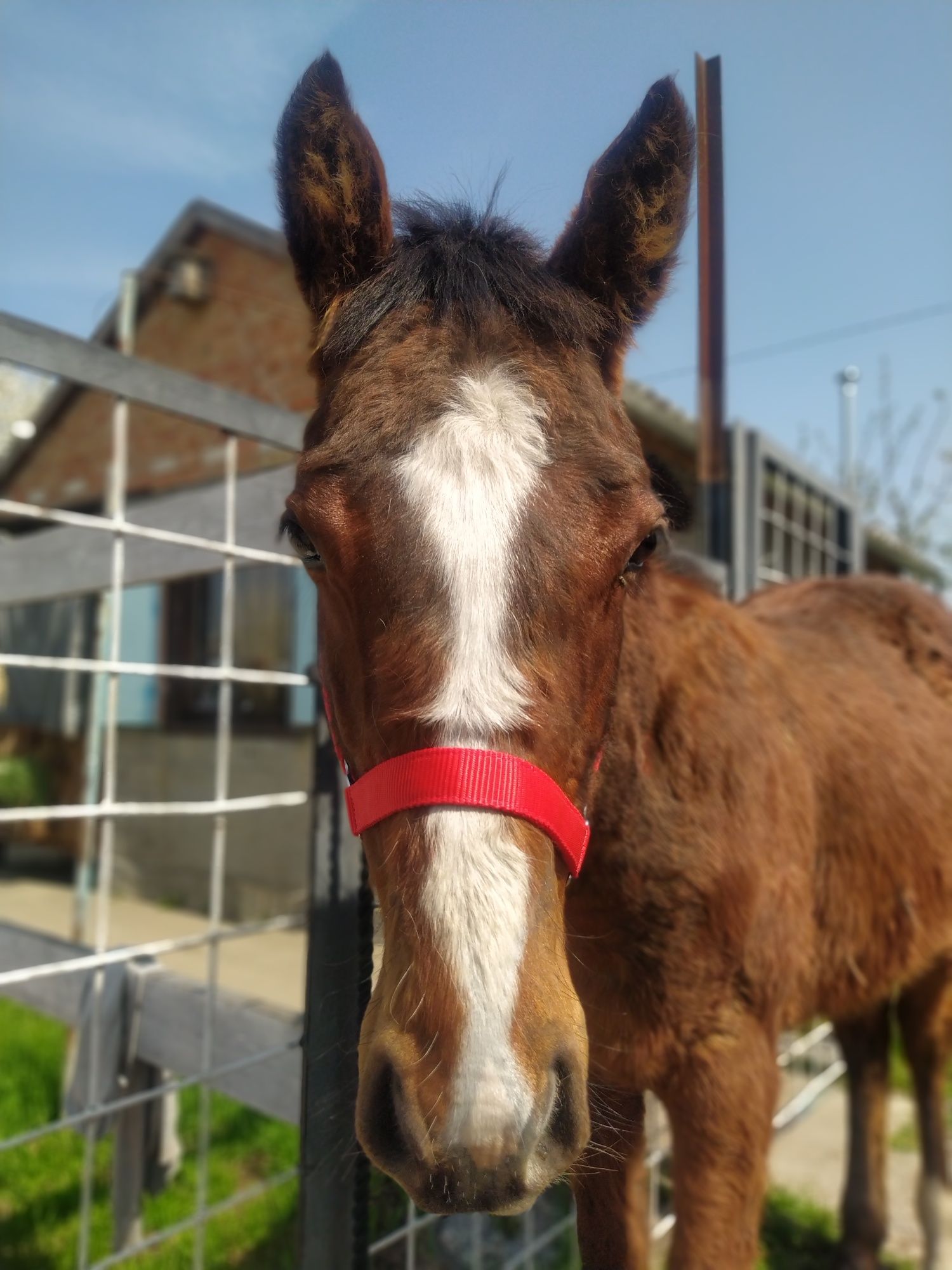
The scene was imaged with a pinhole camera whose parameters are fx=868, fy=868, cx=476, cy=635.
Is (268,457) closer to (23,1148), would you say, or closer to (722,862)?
(23,1148)

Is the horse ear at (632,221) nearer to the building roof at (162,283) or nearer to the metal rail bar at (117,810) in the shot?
the metal rail bar at (117,810)

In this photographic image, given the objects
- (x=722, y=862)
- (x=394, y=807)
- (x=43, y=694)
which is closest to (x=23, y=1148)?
(x=722, y=862)

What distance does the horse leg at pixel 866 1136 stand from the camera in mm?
3113

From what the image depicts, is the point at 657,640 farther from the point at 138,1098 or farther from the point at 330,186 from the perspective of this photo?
the point at 138,1098

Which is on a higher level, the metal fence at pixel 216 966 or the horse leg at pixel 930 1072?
the metal fence at pixel 216 966

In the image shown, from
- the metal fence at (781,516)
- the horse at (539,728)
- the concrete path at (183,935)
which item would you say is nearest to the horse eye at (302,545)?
the horse at (539,728)

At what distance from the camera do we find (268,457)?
673 centimetres

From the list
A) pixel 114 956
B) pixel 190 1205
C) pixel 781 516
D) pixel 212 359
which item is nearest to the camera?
pixel 114 956

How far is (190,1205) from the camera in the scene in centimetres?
314

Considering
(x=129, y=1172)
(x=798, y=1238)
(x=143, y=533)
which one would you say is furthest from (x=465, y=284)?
(x=798, y=1238)

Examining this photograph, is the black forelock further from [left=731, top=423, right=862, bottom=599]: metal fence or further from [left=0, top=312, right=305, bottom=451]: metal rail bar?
[left=731, top=423, right=862, bottom=599]: metal fence

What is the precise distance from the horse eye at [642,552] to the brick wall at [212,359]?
5.87m

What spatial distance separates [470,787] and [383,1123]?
1.26 feet

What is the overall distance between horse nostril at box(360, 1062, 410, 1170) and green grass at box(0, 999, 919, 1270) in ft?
4.82
